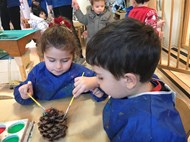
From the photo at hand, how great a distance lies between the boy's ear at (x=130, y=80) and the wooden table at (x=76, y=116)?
0.52 feet

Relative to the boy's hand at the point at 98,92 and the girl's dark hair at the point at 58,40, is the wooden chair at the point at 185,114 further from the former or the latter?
the girl's dark hair at the point at 58,40

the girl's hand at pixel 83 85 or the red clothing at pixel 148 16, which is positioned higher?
the red clothing at pixel 148 16

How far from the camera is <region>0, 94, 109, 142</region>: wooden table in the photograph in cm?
58

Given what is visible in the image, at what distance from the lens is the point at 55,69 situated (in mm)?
883

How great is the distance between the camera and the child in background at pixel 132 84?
0.51m

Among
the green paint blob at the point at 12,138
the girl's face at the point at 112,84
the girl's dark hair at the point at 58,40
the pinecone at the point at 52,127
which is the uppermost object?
the girl's dark hair at the point at 58,40

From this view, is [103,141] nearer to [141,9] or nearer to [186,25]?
[141,9]

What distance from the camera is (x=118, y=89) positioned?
58 cm

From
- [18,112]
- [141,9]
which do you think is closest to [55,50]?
[18,112]

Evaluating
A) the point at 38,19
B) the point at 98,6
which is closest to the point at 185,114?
the point at 98,6

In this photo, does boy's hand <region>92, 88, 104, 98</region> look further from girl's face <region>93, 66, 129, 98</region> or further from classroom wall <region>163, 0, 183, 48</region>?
classroom wall <region>163, 0, 183, 48</region>

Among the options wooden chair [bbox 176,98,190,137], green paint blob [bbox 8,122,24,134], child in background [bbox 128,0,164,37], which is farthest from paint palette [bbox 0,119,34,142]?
child in background [bbox 128,0,164,37]

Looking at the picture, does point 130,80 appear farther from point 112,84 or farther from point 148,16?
point 148,16

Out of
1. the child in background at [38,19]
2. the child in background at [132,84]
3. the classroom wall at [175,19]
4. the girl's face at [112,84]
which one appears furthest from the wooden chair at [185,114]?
the classroom wall at [175,19]
